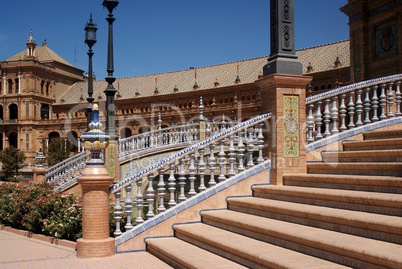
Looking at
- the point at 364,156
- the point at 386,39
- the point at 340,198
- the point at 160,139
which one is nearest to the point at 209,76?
the point at 160,139

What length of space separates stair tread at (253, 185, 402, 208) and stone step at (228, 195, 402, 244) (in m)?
0.10

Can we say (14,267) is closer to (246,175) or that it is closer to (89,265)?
(89,265)

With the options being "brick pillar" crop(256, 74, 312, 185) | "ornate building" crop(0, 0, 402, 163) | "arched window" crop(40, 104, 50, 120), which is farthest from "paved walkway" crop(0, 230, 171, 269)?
"arched window" crop(40, 104, 50, 120)

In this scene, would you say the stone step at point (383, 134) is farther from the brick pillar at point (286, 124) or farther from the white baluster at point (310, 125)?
the brick pillar at point (286, 124)

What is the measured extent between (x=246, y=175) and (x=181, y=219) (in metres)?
1.27

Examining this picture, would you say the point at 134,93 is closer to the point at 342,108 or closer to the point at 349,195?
the point at 342,108

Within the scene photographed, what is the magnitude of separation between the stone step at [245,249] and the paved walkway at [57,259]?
596mm

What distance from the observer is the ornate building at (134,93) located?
169 ft

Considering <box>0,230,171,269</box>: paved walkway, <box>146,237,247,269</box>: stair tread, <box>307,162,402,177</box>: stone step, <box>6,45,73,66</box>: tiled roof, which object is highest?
<box>6,45,73,66</box>: tiled roof

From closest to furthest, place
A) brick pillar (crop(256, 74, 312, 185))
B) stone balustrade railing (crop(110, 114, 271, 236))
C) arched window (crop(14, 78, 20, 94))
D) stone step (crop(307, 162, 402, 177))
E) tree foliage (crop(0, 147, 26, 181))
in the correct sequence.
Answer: stone step (crop(307, 162, 402, 177)) → stone balustrade railing (crop(110, 114, 271, 236)) → brick pillar (crop(256, 74, 312, 185)) → tree foliage (crop(0, 147, 26, 181)) → arched window (crop(14, 78, 20, 94))

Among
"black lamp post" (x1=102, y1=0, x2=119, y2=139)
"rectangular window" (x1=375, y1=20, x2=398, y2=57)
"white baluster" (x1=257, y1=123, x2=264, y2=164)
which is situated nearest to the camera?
"white baluster" (x1=257, y1=123, x2=264, y2=164)

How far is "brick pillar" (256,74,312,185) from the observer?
25.6 feet

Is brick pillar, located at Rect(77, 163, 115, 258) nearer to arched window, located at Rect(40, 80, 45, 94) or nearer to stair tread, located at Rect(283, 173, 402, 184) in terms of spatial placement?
stair tread, located at Rect(283, 173, 402, 184)

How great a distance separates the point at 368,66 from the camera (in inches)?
627
